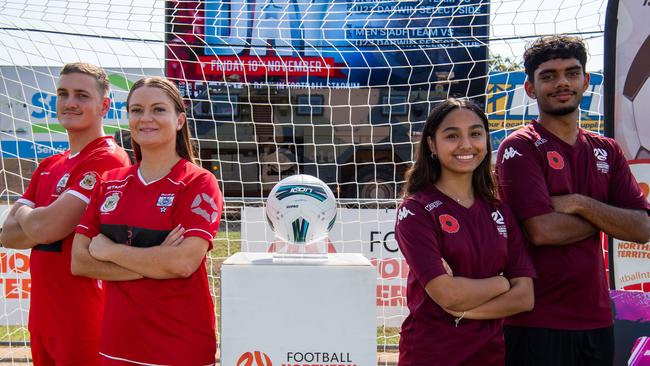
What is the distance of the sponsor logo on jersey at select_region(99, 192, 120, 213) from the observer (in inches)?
81.0

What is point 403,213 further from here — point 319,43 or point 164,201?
point 319,43

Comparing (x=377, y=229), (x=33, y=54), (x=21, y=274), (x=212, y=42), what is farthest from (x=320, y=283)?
(x=212, y=42)

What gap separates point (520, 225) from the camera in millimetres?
2141

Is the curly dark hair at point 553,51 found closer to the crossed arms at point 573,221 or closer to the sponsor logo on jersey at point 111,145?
the crossed arms at point 573,221

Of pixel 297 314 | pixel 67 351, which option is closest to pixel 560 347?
pixel 297 314

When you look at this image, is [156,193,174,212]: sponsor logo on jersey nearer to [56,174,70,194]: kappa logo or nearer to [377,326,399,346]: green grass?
[56,174,70,194]: kappa logo

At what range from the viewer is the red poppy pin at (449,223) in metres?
1.91

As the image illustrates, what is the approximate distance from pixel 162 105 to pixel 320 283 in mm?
907

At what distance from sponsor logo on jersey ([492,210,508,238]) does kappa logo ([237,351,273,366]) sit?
0.92 meters

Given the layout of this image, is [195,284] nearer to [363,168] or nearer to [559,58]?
[559,58]

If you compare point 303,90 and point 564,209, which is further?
point 303,90

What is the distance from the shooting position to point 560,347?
6.79ft

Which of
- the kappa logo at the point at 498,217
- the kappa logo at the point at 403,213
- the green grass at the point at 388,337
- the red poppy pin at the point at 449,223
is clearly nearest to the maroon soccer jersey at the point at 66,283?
the kappa logo at the point at 403,213

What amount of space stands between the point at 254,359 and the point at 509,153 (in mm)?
1234
